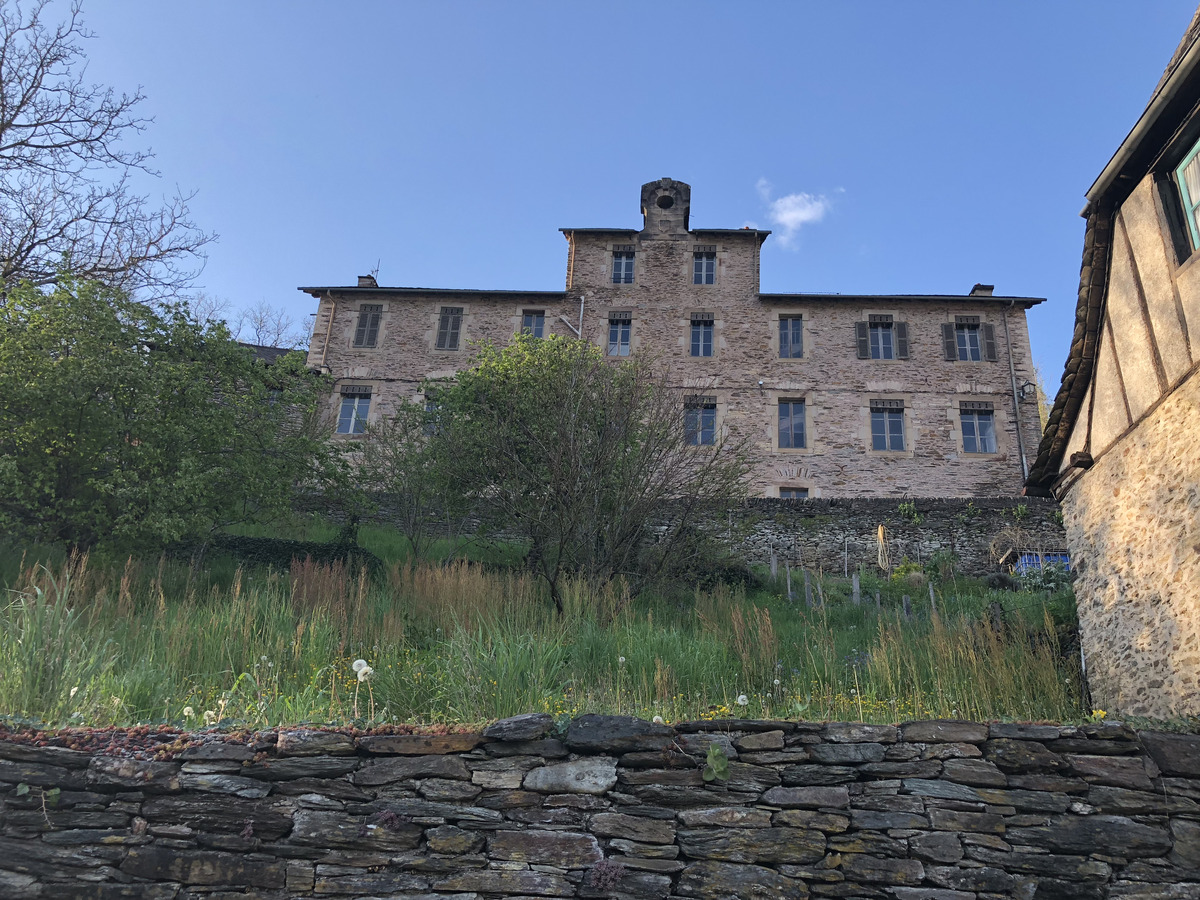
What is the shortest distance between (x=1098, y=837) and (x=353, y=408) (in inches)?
818

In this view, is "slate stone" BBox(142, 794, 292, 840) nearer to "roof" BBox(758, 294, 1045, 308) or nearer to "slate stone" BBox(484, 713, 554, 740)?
"slate stone" BBox(484, 713, 554, 740)

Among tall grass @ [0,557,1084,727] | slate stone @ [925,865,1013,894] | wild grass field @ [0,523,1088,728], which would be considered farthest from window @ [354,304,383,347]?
slate stone @ [925,865,1013,894]

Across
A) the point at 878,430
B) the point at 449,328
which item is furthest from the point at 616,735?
the point at 449,328

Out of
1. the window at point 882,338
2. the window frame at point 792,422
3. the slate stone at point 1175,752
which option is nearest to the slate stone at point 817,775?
the slate stone at point 1175,752

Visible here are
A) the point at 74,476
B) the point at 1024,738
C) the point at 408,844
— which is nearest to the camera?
the point at 408,844

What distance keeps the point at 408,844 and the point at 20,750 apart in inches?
98.4

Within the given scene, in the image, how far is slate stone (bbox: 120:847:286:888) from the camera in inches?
173

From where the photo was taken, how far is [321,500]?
1739 cm

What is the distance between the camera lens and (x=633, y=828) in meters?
4.49

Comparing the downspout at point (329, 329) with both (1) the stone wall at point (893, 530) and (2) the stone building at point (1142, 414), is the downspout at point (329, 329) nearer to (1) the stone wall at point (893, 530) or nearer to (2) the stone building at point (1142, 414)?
(1) the stone wall at point (893, 530)

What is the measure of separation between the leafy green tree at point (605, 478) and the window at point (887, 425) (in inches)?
437

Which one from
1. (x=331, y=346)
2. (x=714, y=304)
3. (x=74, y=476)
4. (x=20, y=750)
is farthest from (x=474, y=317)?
(x=20, y=750)

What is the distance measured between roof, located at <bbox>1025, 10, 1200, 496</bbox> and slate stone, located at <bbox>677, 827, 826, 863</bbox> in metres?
4.69

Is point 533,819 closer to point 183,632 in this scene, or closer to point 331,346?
point 183,632
